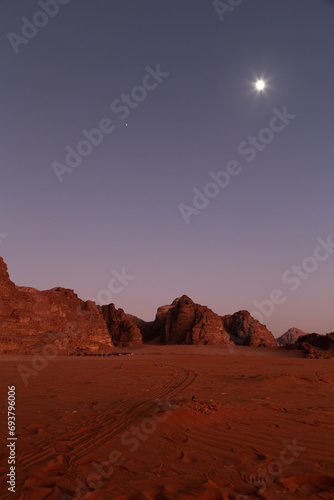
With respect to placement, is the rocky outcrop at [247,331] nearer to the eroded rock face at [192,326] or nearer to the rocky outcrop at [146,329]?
the eroded rock face at [192,326]

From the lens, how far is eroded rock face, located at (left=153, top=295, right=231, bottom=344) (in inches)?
2056

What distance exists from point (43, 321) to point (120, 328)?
944 inches

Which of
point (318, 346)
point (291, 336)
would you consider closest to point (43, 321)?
point (318, 346)

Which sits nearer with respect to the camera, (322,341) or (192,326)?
(322,341)

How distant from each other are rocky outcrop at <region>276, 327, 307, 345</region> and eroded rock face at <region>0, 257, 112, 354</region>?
350 feet

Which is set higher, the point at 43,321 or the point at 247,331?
the point at 43,321

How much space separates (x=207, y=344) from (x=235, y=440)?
157ft

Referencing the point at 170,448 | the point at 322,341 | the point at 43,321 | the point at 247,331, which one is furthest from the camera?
the point at 247,331

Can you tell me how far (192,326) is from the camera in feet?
178

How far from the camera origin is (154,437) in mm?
4562

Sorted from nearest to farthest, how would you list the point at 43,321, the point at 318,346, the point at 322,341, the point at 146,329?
the point at 43,321
the point at 322,341
the point at 318,346
the point at 146,329

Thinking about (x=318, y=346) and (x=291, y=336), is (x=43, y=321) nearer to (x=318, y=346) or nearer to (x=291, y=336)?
(x=318, y=346)

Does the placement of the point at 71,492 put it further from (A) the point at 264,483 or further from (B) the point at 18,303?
(B) the point at 18,303

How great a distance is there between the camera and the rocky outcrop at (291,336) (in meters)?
130
